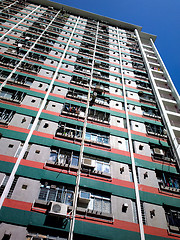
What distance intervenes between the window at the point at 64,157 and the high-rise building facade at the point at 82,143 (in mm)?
84

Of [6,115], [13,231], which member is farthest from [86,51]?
[13,231]

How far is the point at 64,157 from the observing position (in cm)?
1437

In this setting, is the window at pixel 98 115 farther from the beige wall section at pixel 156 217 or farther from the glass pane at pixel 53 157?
the beige wall section at pixel 156 217

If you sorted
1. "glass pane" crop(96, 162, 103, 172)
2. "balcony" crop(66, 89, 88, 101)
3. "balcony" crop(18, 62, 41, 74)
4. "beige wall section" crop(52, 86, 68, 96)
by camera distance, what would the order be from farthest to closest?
"balcony" crop(18, 62, 41, 74)
"balcony" crop(66, 89, 88, 101)
"beige wall section" crop(52, 86, 68, 96)
"glass pane" crop(96, 162, 103, 172)

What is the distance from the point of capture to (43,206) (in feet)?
36.2

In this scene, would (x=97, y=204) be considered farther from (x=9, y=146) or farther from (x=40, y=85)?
(x=40, y=85)

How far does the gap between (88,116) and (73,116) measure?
2016 mm

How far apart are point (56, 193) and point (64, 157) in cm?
311

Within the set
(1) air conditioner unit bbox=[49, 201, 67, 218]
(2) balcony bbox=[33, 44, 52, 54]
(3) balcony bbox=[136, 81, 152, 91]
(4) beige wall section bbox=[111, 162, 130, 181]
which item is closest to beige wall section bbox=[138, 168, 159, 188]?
(4) beige wall section bbox=[111, 162, 130, 181]

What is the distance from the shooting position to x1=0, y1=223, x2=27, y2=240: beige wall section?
960cm

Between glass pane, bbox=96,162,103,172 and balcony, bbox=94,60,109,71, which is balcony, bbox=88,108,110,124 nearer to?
glass pane, bbox=96,162,103,172

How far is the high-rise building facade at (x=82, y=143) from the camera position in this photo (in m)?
11.0

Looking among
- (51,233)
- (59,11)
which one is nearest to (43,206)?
(51,233)

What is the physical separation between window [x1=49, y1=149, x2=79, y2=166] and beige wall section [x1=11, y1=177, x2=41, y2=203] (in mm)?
2306
